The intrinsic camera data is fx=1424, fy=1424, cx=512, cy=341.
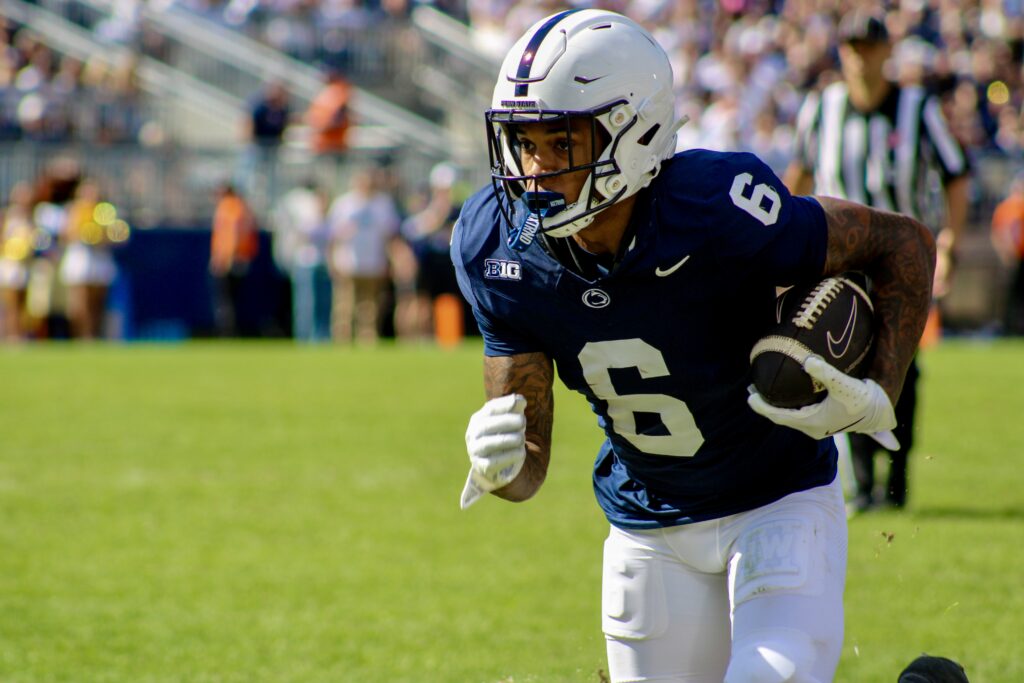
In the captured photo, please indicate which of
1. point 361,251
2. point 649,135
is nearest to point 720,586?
point 649,135

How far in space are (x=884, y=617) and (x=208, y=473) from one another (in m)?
4.02

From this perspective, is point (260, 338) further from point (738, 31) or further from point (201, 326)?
point (738, 31)

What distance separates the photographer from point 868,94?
6.16 m

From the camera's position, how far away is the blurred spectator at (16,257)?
15.8 meters

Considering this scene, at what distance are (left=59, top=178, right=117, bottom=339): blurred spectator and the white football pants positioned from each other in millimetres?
13273

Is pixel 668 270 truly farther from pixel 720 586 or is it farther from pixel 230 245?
pixel 230 245

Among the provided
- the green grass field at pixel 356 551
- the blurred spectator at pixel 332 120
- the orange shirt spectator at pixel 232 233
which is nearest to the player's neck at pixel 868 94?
the green grass field at pixel 356 551

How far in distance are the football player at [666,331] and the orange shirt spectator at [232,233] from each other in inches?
509

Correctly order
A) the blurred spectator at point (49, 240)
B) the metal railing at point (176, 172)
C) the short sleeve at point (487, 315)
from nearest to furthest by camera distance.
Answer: the short sleeve at point (487, 315)
the blurred spectator at point (49, 240)
the metal railing at point (176, 172)

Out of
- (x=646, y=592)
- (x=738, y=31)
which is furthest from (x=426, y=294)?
(x=646, y=592)

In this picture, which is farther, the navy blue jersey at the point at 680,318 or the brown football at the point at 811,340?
the navy blue jersey at the point at 680,318

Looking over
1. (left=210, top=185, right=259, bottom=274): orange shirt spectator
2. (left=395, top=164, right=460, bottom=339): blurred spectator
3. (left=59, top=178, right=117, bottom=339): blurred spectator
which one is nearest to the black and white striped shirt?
(left=395, top=164, right=460, bottom=339): blurred spectator

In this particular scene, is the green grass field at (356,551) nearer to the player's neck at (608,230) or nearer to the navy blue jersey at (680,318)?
the navy blue jersey at (680,318)

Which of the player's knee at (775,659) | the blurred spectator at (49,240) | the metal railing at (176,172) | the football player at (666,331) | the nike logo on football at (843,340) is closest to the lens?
the player's knee at (775,659)
